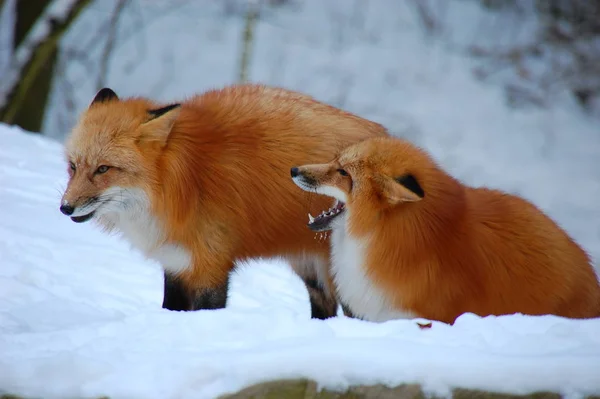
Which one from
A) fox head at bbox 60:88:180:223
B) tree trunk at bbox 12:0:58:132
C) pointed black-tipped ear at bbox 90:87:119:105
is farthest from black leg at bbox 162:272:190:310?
A: tree trunk at bbox 12:0:58:132

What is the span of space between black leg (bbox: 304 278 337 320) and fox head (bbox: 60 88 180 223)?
125 cm

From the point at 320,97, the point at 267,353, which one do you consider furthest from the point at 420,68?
the point at 267,353

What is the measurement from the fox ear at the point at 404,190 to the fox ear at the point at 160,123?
1174 millimetres

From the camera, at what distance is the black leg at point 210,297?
4.21 meters

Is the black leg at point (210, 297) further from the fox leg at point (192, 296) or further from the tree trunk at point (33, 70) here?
the tree trunk at point (33, 70)

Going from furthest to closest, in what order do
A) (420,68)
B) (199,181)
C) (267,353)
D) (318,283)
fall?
(420,68), (318,283), (199,181), (267,353)

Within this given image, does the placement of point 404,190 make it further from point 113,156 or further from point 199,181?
point 113,156

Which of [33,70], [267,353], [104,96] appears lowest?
[267,353]

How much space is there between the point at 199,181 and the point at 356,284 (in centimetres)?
98

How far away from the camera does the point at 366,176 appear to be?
159 inches

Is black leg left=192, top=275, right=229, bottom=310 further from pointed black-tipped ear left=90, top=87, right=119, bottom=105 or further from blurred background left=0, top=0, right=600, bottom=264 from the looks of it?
blurred background left=0, top=0, right=600, bottom=264

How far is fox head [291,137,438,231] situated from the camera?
13.1 ft

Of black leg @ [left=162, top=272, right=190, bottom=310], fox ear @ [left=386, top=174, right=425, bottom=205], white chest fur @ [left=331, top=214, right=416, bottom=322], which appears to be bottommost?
black leg @ [left=162, top=272, right=190, bottom=310]

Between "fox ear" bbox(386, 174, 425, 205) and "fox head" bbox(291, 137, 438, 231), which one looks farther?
"fox head" bbox(291, 137, 438, 231)
